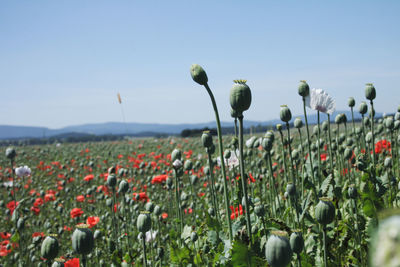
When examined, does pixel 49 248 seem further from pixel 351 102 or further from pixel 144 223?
pixel 351 102

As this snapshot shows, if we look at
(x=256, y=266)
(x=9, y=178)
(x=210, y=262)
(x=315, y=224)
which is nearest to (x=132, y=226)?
(x=210, y=262)

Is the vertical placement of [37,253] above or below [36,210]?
below

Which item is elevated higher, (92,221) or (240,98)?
(240,98)

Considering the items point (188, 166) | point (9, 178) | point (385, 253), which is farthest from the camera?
point (9, 178)

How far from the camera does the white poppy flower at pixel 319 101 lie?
2.21m

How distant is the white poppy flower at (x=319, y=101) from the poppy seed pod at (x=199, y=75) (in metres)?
1.10

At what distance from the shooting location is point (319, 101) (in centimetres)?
225

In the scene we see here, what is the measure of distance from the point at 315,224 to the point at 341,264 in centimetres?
29

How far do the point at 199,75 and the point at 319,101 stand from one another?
1238mm

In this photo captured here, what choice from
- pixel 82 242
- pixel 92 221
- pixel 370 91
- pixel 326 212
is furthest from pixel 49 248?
pixel 370 91

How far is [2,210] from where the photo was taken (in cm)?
622

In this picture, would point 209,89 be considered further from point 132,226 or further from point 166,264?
point 132,226

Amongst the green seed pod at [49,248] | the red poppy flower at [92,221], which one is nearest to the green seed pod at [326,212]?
the green seed pod at [49,248]

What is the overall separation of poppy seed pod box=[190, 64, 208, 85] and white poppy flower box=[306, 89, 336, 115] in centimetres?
110
